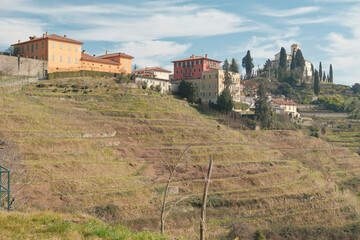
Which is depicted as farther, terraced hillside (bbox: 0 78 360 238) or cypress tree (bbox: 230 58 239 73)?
cypress tree (bbox: 230 58 239 73)

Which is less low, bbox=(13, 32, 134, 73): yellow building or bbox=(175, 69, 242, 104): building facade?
bbox=(13, 32, 134, 73): yellow building

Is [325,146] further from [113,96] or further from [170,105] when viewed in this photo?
[113,96]

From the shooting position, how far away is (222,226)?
3531cm

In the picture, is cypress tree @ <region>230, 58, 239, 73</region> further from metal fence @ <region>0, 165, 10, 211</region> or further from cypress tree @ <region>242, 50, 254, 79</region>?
metal fence @ <region>0, 165, 10, 211</region>

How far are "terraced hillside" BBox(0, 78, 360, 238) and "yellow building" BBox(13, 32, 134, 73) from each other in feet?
19.2

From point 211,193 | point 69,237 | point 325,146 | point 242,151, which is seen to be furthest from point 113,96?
point 69,237

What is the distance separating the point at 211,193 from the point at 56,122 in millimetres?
20758

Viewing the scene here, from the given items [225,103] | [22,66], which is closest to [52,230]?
[22,66]

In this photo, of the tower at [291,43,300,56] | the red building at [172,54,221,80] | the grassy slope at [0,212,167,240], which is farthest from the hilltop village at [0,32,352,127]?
the grassy slope at [0,212,167,240]

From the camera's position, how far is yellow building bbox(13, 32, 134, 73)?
2525 inches

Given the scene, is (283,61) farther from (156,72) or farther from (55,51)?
(55,51)

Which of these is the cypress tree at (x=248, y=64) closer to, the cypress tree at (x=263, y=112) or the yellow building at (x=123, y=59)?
the cypress tree at (x=263, y=112)

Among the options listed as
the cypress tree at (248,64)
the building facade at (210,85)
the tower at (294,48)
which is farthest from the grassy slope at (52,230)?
the tower at (294,48)

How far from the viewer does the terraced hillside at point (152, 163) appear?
3388 centimetres
